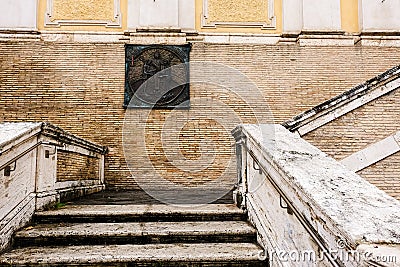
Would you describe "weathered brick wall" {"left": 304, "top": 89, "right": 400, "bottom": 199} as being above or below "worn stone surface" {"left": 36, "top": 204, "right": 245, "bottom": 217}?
above

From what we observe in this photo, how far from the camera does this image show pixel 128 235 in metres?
3.39

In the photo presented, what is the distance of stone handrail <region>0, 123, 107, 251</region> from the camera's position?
3.27 m

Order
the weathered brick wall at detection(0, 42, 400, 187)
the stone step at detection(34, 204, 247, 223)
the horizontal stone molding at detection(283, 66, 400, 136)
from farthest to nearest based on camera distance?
the weathered brick wall at detection(0, 42, 400, 187) < the horizontal stone molding at detection(283, 66, 400, 136) < the stone step at detection(34, 204, 247, 223)

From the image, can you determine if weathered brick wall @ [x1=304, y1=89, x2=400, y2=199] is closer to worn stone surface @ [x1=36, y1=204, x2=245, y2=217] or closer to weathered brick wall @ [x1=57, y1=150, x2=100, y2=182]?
worn stone surface @ [x1=36, y1=204, x2=245, y2=217]

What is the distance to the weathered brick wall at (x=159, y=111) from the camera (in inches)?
331

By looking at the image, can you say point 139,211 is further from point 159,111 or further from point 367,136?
point 159,111

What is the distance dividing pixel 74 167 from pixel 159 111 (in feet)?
10.8

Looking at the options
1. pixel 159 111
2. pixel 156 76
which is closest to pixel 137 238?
pixel 159 111

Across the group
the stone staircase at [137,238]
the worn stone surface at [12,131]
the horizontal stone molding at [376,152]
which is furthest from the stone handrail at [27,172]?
the horizontal stone molding at [376,152]

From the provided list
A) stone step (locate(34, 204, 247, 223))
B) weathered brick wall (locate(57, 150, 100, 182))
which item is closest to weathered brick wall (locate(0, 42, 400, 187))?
weathered brick wall (locate(57, 150, 100, 182))

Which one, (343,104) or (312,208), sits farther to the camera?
(343,104)

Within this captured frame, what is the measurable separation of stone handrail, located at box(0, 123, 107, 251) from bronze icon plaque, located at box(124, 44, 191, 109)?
346 centimetres

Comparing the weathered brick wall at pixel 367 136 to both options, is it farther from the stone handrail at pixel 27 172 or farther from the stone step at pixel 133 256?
the stone handrail at pixel 27 172

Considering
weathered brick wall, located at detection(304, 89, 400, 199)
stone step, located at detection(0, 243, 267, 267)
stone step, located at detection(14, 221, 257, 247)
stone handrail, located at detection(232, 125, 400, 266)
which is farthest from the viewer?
weathered brick wall, located at detection(304, 89, 400, 199)
